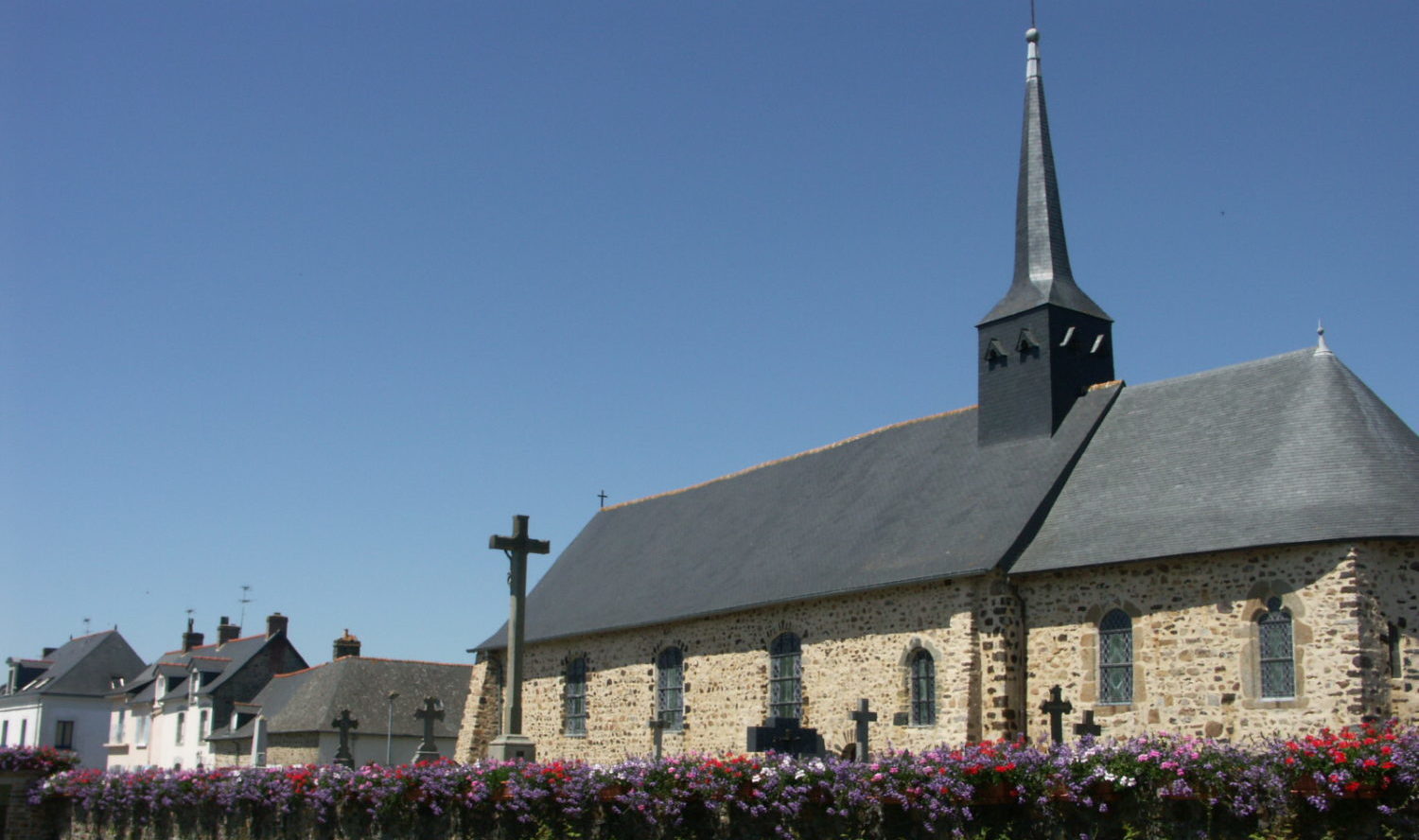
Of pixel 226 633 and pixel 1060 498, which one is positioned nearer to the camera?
pixel 1060 498

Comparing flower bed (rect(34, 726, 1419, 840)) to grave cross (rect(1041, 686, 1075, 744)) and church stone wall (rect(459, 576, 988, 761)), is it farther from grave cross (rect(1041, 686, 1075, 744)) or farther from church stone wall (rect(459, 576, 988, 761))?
church stone wall (rect(459, 576, 988, 761))

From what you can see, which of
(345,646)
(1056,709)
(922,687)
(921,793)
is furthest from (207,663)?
(921,793)

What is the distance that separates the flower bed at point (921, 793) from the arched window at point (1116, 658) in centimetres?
588

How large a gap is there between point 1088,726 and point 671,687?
9770mm

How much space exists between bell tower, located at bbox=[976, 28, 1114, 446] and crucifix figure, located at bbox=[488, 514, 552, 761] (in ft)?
29.0

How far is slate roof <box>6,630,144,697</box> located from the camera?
48.0m

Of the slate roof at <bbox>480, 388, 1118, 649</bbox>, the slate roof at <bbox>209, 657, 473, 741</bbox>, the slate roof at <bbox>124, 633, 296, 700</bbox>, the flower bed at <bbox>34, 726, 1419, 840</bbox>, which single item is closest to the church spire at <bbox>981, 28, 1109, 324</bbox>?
the slate roof at <bbox>480, 388, 1118, 649</bbox>

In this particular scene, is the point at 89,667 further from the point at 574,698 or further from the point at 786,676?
the point at 786,676

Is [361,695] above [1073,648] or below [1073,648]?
below

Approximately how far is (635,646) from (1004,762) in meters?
15.0

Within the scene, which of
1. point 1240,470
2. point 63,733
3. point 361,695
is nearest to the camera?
point 1240,470

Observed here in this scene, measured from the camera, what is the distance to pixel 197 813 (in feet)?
54.9

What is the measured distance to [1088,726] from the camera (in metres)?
16.2

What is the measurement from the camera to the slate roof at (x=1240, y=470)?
16.5 m
